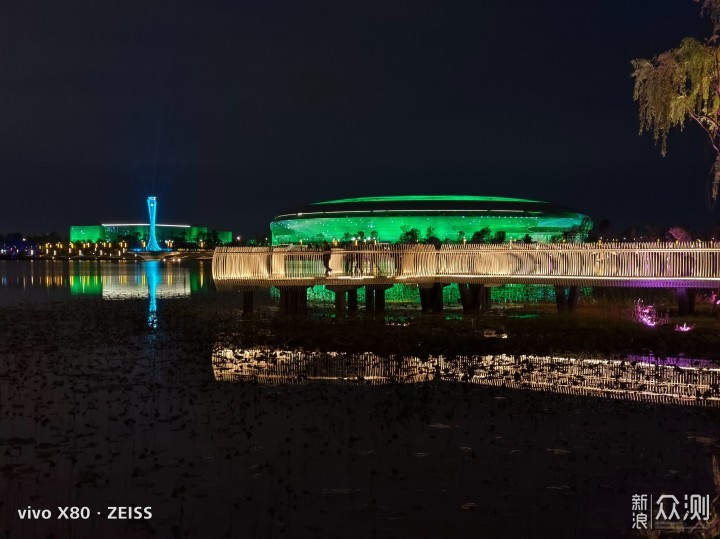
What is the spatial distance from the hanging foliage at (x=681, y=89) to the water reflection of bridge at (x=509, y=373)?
A: 10.2m

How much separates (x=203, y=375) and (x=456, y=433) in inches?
278

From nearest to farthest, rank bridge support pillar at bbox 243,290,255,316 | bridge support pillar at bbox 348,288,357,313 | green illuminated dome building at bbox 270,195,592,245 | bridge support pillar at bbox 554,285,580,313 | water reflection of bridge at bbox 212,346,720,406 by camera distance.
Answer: water reflection of bridge at bbox 212,346,720,406
bridge support pillar at bbox 554,285,580,313
bridge support pillar at bbox 243,290,255,316
bridge support pillar at bbox 348,288,357,313
green illuminated dome building at bbox 270,195,592,245

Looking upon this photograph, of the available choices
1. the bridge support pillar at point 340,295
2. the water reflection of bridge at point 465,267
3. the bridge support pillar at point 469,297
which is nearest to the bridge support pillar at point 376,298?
the water reflection of bridge at point 465,267

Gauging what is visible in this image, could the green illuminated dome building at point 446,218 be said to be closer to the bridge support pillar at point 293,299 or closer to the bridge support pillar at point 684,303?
the bridge support pillar at point 293,299

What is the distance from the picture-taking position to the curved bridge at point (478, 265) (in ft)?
94.7

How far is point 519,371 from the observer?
1797cm

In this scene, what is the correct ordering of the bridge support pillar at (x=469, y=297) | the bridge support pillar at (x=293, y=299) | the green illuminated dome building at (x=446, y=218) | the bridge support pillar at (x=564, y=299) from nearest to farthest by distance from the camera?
the bridge support pillar at (x=564, y=299) → the bridge support pillar at (x=293, y=299) → the bridge support pillar at (x=469, y=297) → the green illuminated dome building at (x=446, y=218)

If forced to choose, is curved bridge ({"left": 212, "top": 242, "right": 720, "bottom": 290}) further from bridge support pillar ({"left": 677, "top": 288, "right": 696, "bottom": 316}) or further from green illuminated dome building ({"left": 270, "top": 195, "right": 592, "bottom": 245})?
green illuminated dome building ({"left": 270, "top": 195, "right": 592, "bottom": 245})

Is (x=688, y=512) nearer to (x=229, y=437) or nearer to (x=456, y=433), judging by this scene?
(x=456, y=433)

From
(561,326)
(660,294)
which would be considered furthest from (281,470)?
(660,294)

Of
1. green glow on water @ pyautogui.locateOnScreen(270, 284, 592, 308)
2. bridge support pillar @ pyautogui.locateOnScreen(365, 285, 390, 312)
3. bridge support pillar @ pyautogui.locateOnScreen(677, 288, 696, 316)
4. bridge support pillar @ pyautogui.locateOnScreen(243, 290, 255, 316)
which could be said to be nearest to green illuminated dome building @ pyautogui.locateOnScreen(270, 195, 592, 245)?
green glow on water @ pyautogui.locateOnScreen(270, 284, 592, 308)

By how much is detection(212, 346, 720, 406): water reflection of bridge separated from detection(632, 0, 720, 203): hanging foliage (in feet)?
33.5

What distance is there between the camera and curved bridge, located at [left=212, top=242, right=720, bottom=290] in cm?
2885

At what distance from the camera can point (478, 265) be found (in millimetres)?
32875
